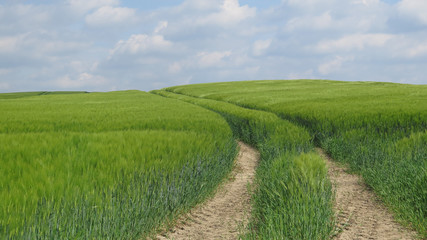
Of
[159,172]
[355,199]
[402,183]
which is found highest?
[159,172]

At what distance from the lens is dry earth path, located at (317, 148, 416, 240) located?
4211mm

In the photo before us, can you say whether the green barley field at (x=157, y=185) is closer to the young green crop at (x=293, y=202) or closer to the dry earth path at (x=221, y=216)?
the young green crop at (x=293, y=202)

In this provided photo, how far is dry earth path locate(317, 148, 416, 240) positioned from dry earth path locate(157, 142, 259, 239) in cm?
138

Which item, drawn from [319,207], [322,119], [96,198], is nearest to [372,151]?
[322,119]

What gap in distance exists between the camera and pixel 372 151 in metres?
7.79

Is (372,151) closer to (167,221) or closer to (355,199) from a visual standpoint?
(355,199)

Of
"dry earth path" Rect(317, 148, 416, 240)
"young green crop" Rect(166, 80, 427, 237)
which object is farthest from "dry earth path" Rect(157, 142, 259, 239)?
"young green crop" Rect(166, 80, 427, 237)

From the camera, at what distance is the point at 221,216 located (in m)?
4.91

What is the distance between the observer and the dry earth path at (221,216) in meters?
4.22

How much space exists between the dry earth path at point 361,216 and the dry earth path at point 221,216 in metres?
1.38

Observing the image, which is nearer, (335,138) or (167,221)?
(167,221)

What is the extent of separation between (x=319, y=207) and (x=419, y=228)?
1.46 metres

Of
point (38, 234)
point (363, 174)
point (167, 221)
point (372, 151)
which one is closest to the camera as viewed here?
point (38, 234)

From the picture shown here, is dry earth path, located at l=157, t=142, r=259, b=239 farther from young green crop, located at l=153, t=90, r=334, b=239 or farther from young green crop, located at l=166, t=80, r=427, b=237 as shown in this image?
young green crop, located at l=166, t=80, r=427, b=237
